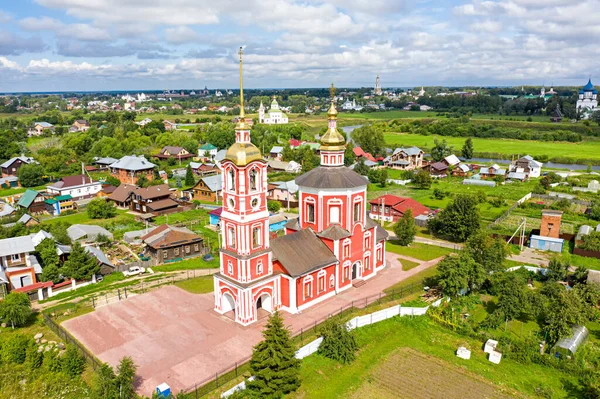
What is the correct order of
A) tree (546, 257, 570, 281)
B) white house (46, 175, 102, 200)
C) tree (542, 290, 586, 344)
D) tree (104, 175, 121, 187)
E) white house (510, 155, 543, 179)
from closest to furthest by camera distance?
1. tree (542, 290, 586, 344)
2. tree (546, 257, 570, 281)
3. white house (46, 175, 102, 200)
4. tree (104, 175, 121, 187)
5. white house (510, 155, 543, 179)

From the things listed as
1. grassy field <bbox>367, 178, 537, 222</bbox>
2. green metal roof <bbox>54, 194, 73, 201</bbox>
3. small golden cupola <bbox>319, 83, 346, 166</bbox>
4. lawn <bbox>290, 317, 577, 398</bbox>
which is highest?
small golden cupola <bbox>319, 83, 346, 166</bbox>

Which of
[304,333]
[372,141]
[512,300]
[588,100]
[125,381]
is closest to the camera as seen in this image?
[125,381]

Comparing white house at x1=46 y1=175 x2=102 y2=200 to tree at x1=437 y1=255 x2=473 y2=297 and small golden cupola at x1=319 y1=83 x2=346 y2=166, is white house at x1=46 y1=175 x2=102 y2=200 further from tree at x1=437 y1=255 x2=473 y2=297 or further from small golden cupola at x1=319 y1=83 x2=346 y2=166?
tree at x1=437 y1=255 x2=473 y2=297

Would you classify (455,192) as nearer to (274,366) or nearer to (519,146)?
(274,366)

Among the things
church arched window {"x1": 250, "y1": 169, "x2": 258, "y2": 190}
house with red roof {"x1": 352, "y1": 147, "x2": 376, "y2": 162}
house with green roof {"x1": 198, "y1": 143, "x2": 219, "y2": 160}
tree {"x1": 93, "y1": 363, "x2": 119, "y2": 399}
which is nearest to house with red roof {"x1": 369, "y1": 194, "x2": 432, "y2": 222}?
church arched window {"x1": 250, "y1": 169, "x2": 258, "y2": 190}

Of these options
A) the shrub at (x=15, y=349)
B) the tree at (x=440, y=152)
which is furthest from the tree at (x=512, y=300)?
the tree at (x=440, y=152)

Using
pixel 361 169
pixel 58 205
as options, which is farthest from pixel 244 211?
pixel 361 169
